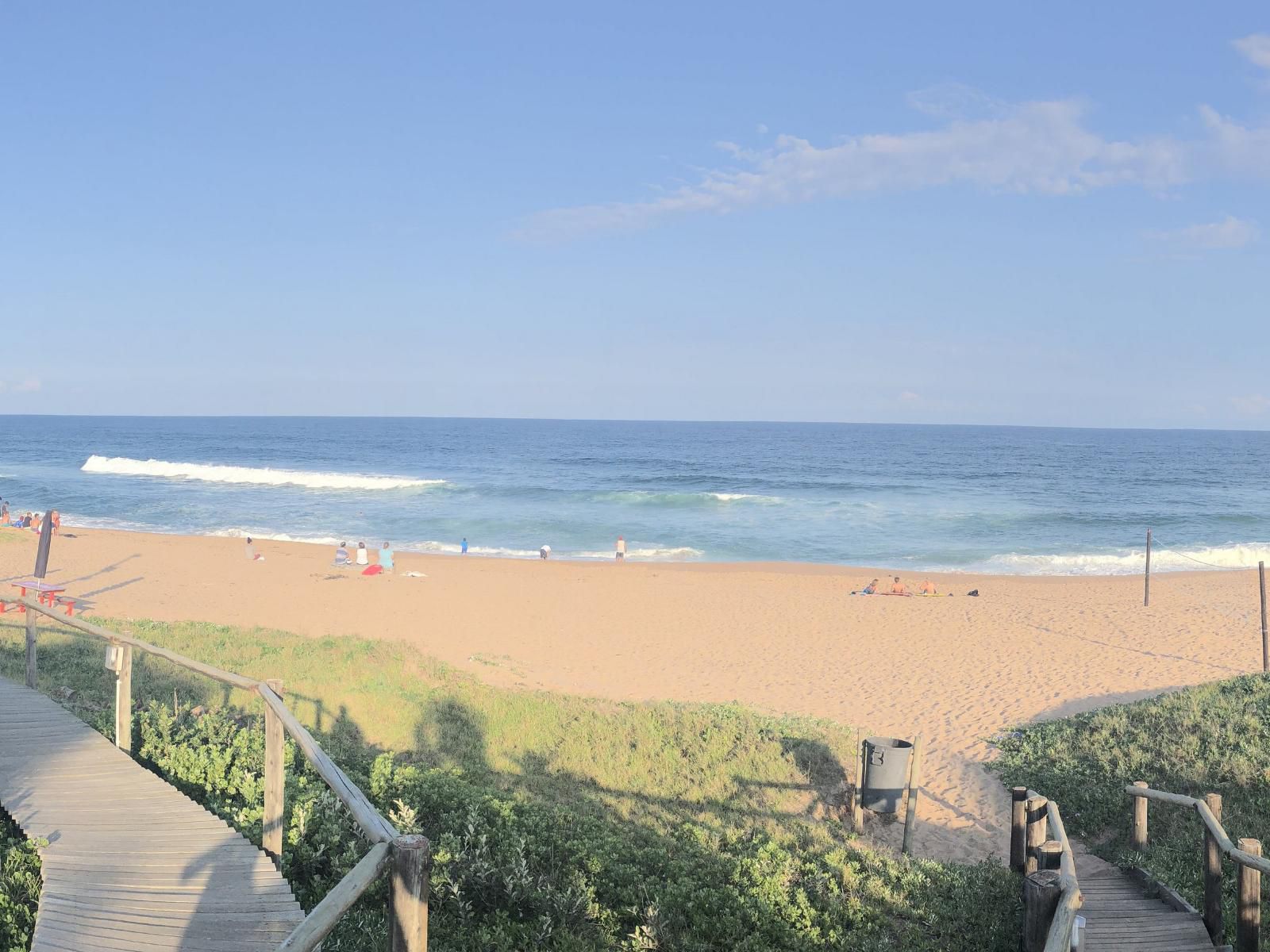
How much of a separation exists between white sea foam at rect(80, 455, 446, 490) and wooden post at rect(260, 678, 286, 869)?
5684cm

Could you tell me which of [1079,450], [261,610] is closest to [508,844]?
[261,610]

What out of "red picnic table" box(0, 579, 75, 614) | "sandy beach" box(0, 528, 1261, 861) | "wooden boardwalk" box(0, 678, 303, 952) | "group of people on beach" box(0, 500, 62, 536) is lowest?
"sandy beach" box(0, 528, 1261, 861)

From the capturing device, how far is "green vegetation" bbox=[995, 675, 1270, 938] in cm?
734

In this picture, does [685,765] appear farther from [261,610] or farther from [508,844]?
[261,610]

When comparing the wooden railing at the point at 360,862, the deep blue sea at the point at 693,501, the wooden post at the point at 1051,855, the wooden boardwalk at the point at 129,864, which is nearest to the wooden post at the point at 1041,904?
the wooden post at the point at 1051,855

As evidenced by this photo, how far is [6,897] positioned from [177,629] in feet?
38.0

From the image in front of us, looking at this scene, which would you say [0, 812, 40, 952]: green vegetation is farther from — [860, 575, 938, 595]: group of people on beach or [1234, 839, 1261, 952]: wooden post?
[860, 575, 938, 595]: group of people on beach

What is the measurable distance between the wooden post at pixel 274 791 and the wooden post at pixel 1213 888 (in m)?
5.62

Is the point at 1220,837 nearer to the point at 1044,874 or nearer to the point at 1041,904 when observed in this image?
the point at 1044,874

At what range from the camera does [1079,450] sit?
119 metres

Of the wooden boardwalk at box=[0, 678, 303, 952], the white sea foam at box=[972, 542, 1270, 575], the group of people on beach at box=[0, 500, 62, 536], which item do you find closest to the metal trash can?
the wooden boardwalk at box=[0, 678, 303, 952]

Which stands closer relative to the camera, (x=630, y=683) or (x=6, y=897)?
(x=6, y=897)

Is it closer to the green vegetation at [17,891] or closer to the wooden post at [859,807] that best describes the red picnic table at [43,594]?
the green vegetation at [17,891]

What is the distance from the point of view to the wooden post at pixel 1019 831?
6.70m
